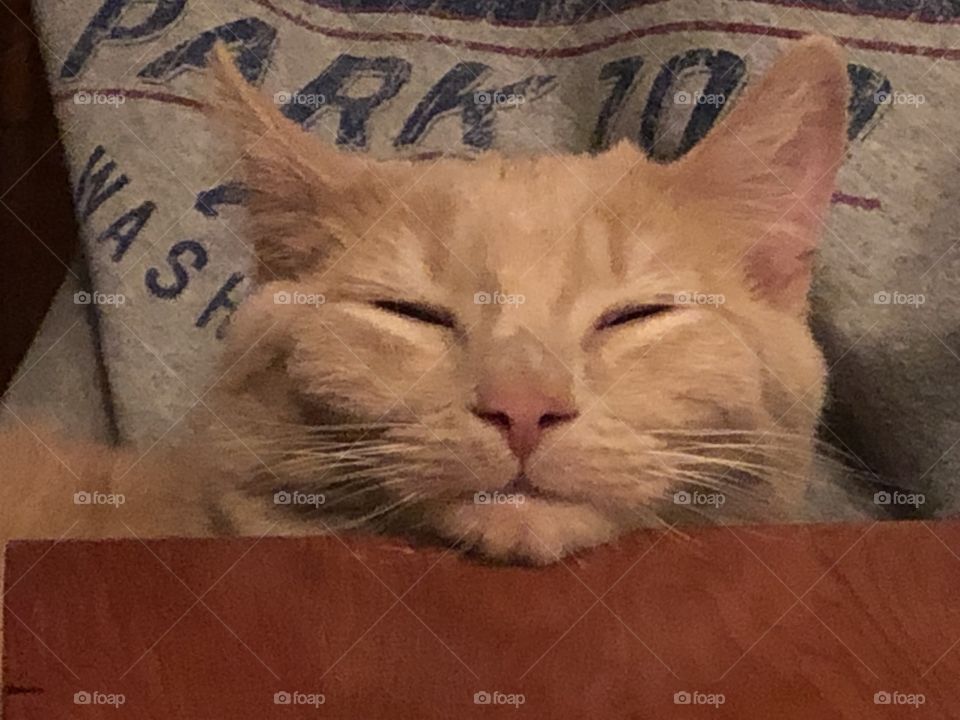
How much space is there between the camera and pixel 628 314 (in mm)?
630

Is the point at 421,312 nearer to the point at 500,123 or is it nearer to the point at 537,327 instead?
the point at 537,327

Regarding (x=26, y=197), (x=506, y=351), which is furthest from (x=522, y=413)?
(x=26, y=197)

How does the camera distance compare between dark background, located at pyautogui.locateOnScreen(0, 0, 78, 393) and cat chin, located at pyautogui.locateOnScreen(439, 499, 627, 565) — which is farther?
dark background, located at pyautogui.locateOnScreen(0, 0, 78, 393)

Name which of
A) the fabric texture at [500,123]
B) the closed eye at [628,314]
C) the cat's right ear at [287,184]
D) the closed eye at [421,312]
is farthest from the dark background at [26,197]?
the closed eye at [628,314]

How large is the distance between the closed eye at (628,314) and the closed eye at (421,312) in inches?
3.6

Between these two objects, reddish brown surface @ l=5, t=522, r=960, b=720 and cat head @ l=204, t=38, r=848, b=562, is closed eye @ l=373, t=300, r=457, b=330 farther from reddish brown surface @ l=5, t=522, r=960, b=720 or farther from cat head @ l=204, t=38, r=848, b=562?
reddish brown surface @ l=5, t=522, r=960, b=720

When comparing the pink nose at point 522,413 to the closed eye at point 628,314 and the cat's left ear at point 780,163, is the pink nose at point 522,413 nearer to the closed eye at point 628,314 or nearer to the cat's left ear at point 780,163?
the closed eye at point 628,314

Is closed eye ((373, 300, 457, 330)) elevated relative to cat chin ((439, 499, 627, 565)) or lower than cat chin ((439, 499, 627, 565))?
elevated

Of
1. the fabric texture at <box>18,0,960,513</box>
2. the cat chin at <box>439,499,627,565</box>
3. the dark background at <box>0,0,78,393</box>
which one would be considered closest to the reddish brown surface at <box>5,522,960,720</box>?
the cat chin at <box>439,499,627,565</box>

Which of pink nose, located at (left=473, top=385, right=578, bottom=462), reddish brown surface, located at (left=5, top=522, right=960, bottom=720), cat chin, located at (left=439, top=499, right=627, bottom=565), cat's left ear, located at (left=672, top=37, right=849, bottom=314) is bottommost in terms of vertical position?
reddish brown surface, located at (left=5, top=522, right=960, bottom=720)

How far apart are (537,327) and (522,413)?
0.06m

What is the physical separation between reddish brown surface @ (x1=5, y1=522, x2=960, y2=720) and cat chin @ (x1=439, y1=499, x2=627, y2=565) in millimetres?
12

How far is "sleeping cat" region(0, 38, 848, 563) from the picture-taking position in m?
0.59

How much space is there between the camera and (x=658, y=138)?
72 centimetres
